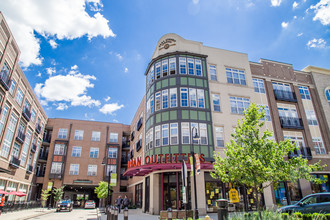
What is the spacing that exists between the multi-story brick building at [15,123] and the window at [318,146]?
34.9 m

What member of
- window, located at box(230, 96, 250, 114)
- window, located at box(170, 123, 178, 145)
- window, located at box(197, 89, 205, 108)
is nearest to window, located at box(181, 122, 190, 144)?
window, located at box(170, 123, 178, 145)

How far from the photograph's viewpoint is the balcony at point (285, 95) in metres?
27.6

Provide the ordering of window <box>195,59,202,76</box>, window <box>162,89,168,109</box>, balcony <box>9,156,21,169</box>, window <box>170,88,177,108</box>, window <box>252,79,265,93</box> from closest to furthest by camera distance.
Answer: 1. window <box>170,88,177,108</box>
2. window <box>162,89,168,109</box>
3. window <box>195,59,202,76</box>
4. window <box>252,79,265,93</box>
5. balcony <box>9,156,21,169</box>

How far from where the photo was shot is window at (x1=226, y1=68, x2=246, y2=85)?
26.3 metres

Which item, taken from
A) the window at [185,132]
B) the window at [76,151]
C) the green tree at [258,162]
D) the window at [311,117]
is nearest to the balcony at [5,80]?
the window at [185,132]

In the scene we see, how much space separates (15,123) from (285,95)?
118 ft

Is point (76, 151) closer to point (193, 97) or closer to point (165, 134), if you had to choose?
point (165, 134)

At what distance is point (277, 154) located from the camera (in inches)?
494

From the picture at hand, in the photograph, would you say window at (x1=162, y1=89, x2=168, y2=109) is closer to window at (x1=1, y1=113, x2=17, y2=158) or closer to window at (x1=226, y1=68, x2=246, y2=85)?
window at (x1=226, y1=68, x2=246, y2=85)

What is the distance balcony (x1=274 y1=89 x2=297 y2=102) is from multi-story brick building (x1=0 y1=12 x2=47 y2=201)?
1239 inches

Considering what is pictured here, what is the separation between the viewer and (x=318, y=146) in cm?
2673

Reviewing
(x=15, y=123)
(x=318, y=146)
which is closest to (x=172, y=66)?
(x=318, y=146)

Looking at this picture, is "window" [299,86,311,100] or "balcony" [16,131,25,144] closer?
"window" [299,86,311,100]

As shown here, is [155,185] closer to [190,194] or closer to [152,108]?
[190,194]
